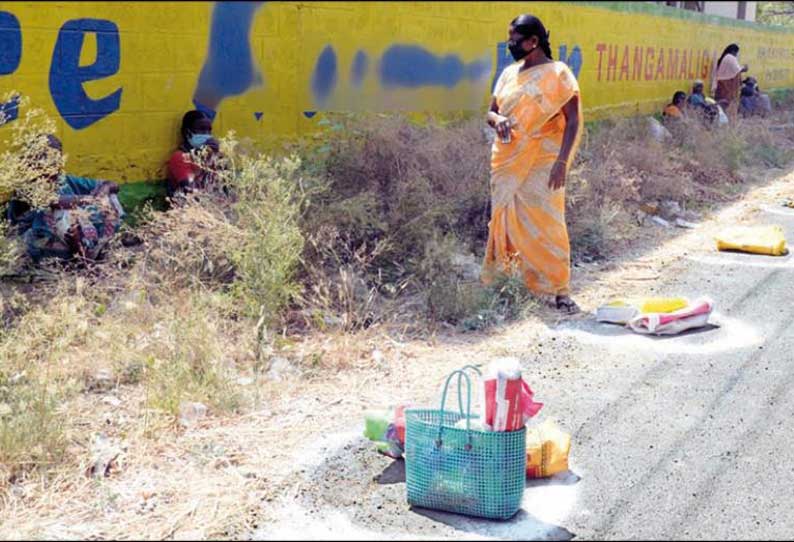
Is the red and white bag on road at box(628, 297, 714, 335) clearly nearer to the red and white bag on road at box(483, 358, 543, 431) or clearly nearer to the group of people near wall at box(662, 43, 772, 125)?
the red and white bag on road at box(483, 358, 543, 431)

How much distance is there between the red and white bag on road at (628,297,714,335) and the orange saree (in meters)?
0.70

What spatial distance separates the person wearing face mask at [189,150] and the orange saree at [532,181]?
218cm

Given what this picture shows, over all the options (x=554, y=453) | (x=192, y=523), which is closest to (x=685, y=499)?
(x=554, y=453)

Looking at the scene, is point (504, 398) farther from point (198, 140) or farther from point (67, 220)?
point (198, 140)

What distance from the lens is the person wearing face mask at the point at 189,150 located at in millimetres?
6941

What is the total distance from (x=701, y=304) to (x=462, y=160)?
→ 258cm

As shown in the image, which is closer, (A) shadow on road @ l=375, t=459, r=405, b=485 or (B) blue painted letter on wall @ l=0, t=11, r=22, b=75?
(A) shadow on road @ l=375, t=459, r=405, b=485

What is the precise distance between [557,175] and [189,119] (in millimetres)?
2933

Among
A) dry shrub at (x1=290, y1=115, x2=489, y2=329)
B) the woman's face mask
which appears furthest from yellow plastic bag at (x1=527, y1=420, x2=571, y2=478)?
the woman's face mask

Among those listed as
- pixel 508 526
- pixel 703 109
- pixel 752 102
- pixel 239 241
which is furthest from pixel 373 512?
pixel 752 102

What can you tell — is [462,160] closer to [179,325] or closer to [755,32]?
[179,325]

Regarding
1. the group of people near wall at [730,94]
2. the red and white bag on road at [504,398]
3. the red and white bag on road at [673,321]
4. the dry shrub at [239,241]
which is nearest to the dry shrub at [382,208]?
the dry shrub at [239,241]

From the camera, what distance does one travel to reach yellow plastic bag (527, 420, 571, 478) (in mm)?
3826

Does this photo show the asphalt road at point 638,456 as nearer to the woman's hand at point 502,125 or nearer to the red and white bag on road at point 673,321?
the red and white bag on road at point 673,321
